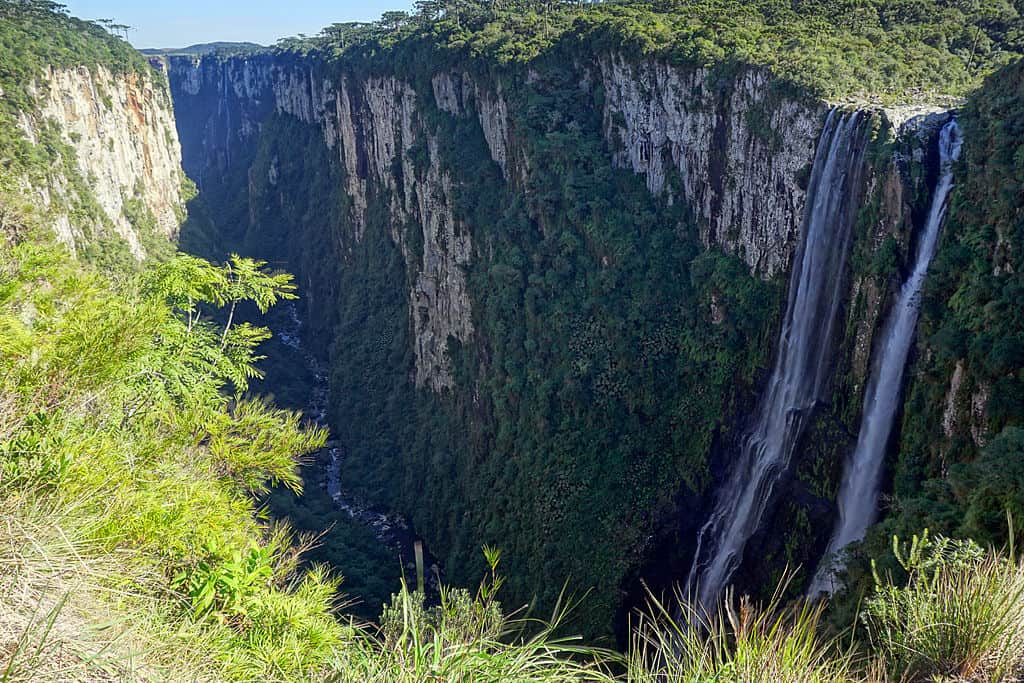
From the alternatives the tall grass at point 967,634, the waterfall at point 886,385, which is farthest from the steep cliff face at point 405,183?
the tall grass at point 967,634

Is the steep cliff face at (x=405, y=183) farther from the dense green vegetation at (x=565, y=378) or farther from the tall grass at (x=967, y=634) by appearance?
the tall grass at (x=967, y=634)

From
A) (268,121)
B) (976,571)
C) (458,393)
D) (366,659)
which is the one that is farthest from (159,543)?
(268,121)

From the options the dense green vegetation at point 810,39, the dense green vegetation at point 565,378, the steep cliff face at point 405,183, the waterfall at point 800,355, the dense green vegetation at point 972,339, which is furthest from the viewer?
the steep cliff face at point 405,183

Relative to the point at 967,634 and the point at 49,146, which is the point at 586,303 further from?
the point at 49,146

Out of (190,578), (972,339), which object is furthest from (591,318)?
(190,578)

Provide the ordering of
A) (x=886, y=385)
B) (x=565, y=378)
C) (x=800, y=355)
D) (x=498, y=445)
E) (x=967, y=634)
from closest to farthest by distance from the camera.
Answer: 1. (x=967, y=634)
2. (x=886, y=385)
3. (x=800, y=355)
4. (x=565, y=378)
5. (x=498, y=445)
